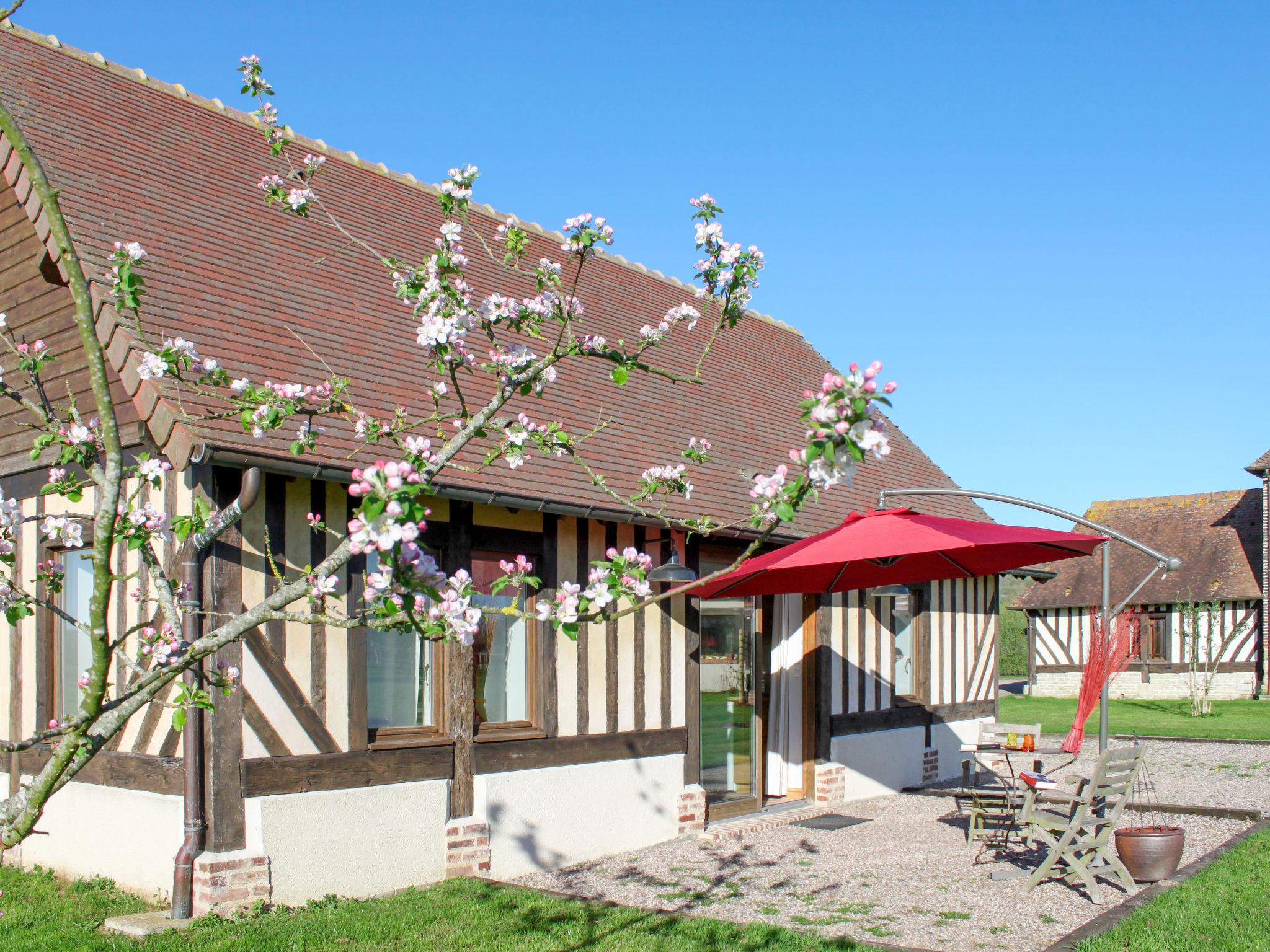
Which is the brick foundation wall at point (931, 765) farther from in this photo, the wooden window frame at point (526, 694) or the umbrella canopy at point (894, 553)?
the wooden window frame at point (526, 694)

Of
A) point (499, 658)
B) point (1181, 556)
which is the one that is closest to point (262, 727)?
point (499, 658)

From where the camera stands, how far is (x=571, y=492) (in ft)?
29.0

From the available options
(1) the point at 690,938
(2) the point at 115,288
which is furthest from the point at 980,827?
(2) the point at 115,288

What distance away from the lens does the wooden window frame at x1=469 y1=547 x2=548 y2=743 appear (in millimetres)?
8398

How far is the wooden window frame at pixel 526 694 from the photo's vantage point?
8.40m

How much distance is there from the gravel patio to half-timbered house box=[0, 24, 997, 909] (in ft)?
1.84

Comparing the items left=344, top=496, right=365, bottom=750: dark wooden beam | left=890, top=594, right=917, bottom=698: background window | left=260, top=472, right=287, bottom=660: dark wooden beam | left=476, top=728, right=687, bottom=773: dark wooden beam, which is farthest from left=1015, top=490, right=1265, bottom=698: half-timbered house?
left=260, top=472, right=287, bottom=660: dark wooden beam

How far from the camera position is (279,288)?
29.3ft

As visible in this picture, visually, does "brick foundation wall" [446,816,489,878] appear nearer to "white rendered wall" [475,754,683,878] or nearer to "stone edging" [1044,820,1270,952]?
"white rendered wall" [475,754,683,878]

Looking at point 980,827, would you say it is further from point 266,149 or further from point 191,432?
point 266,149

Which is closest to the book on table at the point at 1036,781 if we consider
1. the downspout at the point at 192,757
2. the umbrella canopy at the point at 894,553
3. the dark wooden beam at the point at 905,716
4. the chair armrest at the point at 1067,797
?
the chair armrest at the point at 1067,797

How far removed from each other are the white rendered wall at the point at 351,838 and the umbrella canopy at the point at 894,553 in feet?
8.44

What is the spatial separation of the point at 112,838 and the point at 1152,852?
649cm

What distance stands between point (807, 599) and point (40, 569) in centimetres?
846
